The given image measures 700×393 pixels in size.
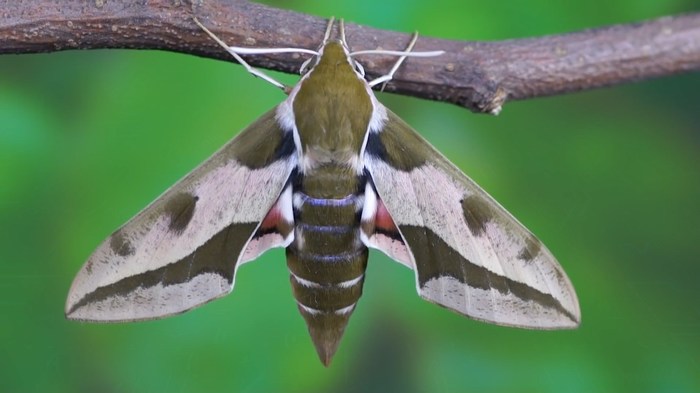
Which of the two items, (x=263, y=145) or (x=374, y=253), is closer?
(x=263, y=145)

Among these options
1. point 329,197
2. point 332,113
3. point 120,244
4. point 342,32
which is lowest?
point 120,244

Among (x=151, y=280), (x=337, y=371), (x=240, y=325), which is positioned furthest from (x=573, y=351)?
(x=151, y=280)

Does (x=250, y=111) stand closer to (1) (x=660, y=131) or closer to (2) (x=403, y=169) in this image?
(2) (x=403, y=169)

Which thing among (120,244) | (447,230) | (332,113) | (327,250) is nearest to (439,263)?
(447,230)

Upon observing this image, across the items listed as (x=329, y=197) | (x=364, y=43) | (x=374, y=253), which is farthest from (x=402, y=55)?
(x=374, y=253)

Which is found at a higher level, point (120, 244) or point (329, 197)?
point (329, 197)

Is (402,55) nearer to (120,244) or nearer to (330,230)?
(330,230)

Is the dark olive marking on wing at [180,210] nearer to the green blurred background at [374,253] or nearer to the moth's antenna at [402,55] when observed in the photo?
the moth's antenna at [402,55]
